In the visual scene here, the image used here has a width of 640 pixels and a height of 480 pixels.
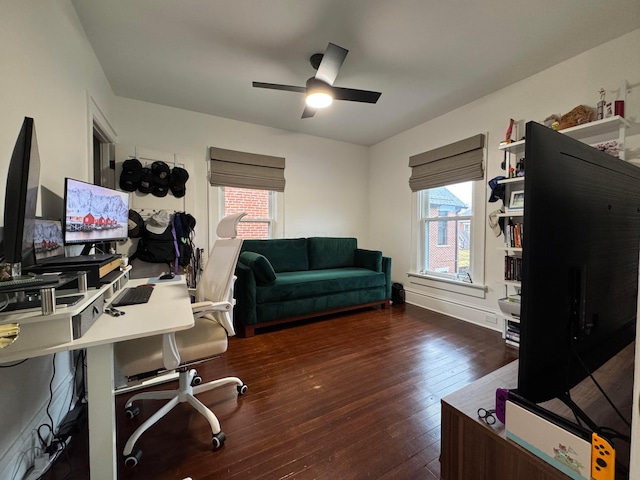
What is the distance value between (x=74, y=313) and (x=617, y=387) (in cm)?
168

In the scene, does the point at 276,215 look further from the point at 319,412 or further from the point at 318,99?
the point at 319,412

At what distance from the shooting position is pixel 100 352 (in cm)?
94

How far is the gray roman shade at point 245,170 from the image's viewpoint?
3480 mm

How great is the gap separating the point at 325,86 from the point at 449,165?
1999mm

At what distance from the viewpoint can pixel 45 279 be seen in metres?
1.00

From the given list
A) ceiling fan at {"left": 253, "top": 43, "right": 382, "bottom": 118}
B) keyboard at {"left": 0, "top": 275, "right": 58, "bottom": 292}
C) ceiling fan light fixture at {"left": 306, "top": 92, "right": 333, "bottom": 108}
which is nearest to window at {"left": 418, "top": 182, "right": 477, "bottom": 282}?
ceiling fan at {"left": 253, "top": 43, "right": 382, "bottom": 118}

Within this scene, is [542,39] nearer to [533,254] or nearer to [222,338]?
[533,254]

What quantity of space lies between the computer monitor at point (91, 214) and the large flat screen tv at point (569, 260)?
190 centimetres

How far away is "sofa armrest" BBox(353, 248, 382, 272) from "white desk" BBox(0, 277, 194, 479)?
2.92m

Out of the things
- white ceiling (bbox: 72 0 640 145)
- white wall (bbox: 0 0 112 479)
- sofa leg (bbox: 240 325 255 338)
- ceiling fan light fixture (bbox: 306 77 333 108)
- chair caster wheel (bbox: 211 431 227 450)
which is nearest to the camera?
white wall (bbox: 0 0 112 479)

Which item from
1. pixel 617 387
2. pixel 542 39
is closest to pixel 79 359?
pixel 617 387

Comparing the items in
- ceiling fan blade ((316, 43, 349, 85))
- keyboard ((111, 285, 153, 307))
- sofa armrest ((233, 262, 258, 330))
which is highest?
ceiling fan blade ((316, 43, 349, 85))

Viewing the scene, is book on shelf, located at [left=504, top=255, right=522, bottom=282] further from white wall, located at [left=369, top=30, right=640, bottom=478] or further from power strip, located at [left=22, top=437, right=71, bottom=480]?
power strip, located at [left=22, top=437, right=71, bottom=480]

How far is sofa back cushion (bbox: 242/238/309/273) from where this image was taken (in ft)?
11.6
